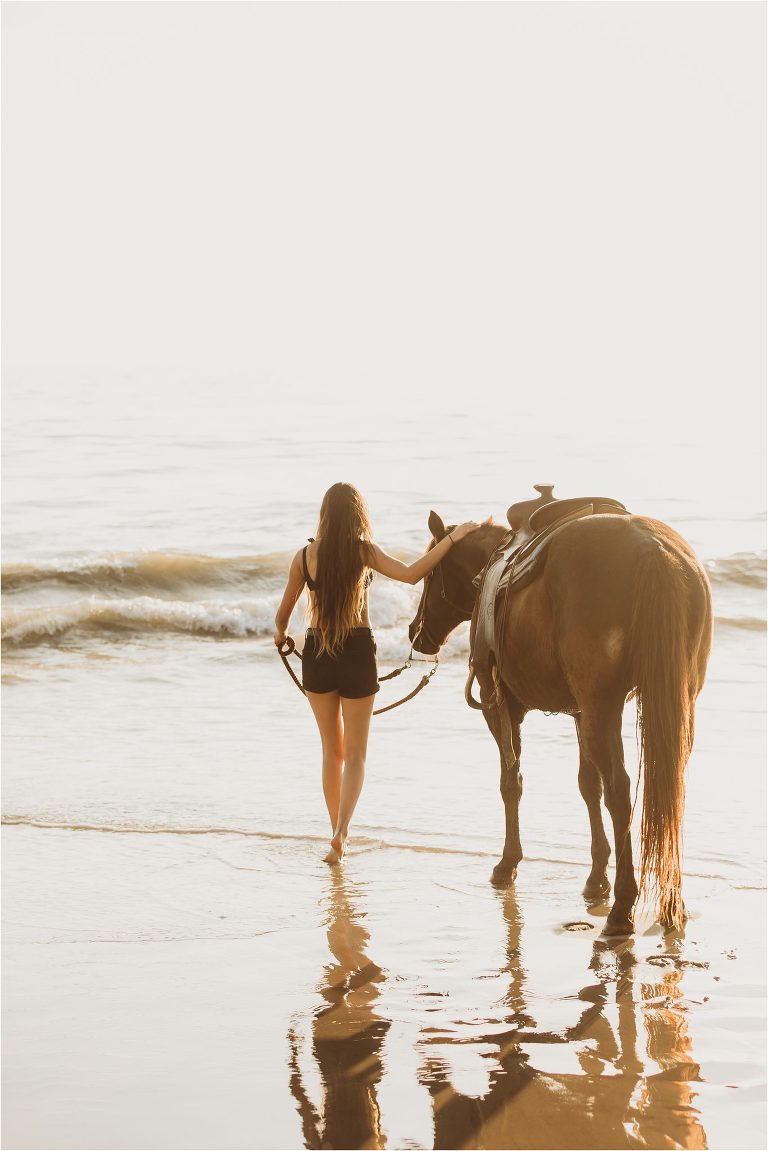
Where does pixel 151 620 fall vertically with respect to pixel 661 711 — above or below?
below

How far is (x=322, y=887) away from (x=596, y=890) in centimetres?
118

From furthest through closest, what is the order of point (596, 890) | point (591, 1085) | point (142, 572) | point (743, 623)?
point (142, 572) → point (743, 623) → point (596, 890) → point (591, 1085)

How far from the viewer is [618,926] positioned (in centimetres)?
451

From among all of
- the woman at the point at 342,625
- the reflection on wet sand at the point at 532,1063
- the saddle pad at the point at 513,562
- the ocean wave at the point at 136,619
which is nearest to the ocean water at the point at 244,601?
the ocean wave at the point at 136,619

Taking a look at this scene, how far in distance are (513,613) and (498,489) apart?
1955 centimetres

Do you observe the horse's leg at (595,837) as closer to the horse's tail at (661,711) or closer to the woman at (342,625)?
the horse's tail at (661,711)

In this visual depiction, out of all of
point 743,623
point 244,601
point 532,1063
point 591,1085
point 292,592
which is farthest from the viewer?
point 244,601

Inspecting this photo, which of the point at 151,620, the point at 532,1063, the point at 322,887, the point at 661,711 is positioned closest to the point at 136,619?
the point at 151,620

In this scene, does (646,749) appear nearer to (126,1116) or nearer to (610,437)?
(126,1116)

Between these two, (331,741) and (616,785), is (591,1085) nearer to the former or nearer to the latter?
(616,785)

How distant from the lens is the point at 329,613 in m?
5.64

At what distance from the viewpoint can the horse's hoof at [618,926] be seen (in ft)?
14.8

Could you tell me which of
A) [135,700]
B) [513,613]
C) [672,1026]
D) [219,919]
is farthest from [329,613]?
[135,700]

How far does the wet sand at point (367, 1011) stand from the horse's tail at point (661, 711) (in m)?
0.42
